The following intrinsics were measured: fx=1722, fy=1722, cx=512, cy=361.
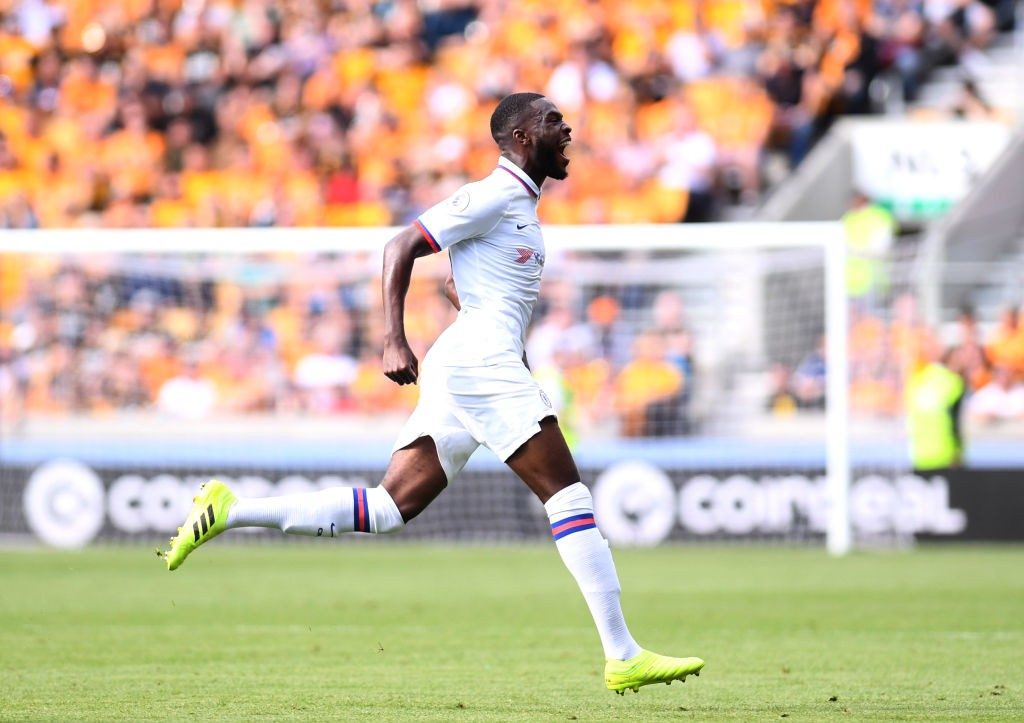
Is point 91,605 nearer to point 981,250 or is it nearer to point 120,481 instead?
point 120,481

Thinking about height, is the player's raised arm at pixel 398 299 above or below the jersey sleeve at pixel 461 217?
below

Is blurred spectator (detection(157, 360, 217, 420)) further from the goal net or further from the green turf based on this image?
the green turf

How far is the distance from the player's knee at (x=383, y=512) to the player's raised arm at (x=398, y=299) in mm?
572

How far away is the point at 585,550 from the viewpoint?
6.37 metres

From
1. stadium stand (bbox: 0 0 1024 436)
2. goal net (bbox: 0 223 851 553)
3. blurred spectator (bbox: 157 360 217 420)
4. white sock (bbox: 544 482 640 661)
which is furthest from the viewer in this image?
stadium stand (bbox: 0 0 1024 436)

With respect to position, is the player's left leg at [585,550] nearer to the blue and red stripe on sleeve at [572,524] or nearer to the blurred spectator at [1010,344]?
the blue and red stripe on sleeve at [572,524]

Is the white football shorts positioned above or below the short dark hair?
below

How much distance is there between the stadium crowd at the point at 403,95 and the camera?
21328 mm

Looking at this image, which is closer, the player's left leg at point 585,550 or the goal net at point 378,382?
the player's left leg at point 585,550

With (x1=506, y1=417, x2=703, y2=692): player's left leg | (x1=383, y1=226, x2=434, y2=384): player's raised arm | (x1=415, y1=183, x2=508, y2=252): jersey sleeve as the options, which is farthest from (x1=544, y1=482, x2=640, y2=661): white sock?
(x1=415, y1=183, x2=508, y2=252): jersey sleeve

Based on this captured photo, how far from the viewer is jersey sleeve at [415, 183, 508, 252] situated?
246 inches

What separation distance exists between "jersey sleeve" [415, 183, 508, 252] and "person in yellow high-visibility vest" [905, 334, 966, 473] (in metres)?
11.4

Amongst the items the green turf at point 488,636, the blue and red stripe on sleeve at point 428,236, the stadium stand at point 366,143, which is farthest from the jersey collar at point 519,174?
the stadium stand at point 366,143

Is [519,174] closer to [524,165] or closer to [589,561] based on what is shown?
[524,165]
